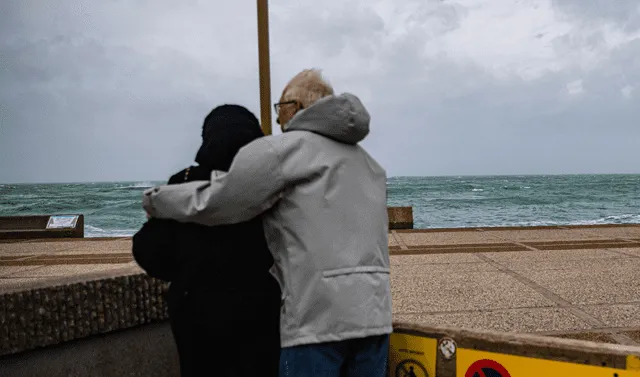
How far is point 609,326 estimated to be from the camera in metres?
3.55

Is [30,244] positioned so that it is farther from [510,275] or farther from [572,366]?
[572,366]

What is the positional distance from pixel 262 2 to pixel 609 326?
127 inches

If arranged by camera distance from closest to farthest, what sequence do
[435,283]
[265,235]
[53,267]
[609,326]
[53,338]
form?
1. [265,235]
2. [53,338]
3. [609,326]
4. [435,283]
5. [53,267]

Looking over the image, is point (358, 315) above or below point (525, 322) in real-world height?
above

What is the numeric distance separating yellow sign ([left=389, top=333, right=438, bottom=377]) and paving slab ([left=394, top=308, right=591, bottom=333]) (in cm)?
175

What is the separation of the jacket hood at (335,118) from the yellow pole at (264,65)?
1.38 m

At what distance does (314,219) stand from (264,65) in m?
1.72

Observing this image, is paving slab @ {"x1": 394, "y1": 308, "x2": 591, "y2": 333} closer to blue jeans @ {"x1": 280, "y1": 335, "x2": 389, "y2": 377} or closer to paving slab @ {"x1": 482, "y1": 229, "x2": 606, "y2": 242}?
blue jeans @ {"x1": 280, "y1": 335, "x2": 389, "y2": 377}

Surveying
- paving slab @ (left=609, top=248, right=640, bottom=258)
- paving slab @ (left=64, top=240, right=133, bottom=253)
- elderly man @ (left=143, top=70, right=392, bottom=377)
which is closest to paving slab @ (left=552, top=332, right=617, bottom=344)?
elderly man @ (left=143, top=70, right=392, bottom=377)

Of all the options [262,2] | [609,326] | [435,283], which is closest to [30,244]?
[435,283]

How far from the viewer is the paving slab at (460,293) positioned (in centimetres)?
420

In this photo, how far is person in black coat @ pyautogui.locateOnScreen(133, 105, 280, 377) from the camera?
1412 millimetres

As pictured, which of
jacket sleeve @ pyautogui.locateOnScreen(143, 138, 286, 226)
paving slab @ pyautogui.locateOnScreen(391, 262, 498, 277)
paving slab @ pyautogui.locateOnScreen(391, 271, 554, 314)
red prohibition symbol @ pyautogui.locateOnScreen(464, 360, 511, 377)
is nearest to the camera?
jacket sleeve @ pyautogui.locateOnScreen(143, 138, 286, 226)

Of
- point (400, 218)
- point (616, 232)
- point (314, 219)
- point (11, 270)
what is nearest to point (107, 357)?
point (314, 219)
